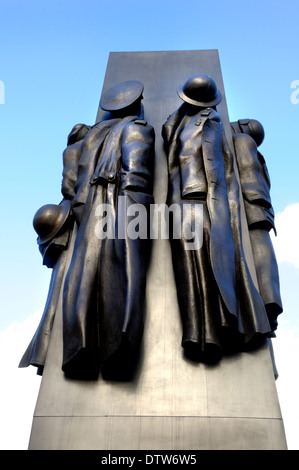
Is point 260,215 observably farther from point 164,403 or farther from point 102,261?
point 164,403

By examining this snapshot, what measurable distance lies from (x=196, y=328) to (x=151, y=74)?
15.0ft

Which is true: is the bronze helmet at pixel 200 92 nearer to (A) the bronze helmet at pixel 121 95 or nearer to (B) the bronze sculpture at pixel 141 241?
(B) the bronze sculpture at pixel 141 241

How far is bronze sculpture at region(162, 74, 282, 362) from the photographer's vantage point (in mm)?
4305

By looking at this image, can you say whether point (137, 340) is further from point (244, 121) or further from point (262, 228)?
point (244, 121)

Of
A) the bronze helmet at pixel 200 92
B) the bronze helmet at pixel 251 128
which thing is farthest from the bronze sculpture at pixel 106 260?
the bronze helmet at pixel 251 128

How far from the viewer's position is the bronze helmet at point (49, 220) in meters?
5.63

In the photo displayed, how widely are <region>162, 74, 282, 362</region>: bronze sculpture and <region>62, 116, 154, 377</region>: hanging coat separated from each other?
15.1 inches

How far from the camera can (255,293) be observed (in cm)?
456

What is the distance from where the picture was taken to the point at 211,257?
14.9 ft

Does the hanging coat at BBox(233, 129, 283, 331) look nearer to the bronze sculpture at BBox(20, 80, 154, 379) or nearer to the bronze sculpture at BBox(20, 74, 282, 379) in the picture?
the bronze sculpture at BBox(20, 74, 282, 379)

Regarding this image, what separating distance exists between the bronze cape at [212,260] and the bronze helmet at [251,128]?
1.25 m

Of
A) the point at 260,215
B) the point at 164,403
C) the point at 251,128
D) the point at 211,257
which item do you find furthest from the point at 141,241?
the point at 251,128

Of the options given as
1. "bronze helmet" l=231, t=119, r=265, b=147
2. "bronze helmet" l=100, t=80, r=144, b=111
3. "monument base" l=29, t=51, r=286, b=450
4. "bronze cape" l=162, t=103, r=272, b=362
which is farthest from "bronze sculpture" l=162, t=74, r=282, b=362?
"bronze helmet" l=231, t=119, r=265, b=147
